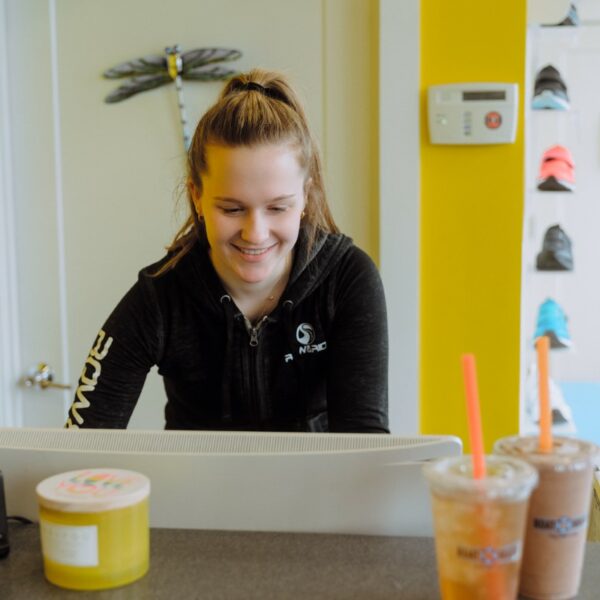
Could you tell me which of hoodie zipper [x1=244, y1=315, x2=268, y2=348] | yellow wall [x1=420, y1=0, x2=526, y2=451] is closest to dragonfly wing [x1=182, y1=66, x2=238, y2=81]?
yellow wall [x1=420, y1=0, x2=526, y2=451]

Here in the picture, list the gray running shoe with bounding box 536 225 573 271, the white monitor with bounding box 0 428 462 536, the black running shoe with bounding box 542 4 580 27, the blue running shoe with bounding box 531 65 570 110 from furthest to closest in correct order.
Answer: the gray running shoe with bounding box 536 225 573 271 < the blue running shoe with bounding box 531 65 570 110 < the black running shoe with bounding box 542 4 580 27 < the white monitor with bounding box 0 428 462 536

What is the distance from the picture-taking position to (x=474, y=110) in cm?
232

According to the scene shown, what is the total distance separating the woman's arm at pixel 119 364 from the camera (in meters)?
1.42

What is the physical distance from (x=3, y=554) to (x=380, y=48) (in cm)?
173

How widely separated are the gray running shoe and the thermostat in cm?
126

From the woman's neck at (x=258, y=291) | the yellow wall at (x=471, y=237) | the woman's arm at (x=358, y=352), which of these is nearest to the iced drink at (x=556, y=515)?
the woman's arm at (x=358, y=352)

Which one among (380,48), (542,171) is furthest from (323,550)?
(542,171)

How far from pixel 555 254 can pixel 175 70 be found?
1774mm

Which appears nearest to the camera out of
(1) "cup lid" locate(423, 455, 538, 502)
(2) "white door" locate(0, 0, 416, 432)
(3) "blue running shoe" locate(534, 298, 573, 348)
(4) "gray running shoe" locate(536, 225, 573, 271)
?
(1) "cup lid" locate(423, 455, 538, 502)

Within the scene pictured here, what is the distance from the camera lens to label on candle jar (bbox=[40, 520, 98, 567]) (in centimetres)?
91

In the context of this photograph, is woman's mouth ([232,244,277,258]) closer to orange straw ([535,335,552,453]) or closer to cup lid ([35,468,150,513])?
cup lid ([35,468,150,513])

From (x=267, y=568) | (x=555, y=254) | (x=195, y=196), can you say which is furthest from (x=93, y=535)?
(x=555, y=254)

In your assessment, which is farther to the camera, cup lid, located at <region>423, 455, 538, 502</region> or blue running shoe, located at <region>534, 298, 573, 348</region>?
blue running shoe, located at <region>534, 298, 573, 348</region>

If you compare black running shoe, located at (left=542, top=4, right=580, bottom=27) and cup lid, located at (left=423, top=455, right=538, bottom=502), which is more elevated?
black running shoe, located at (left=542, top=4, right=580, bottom=27)
